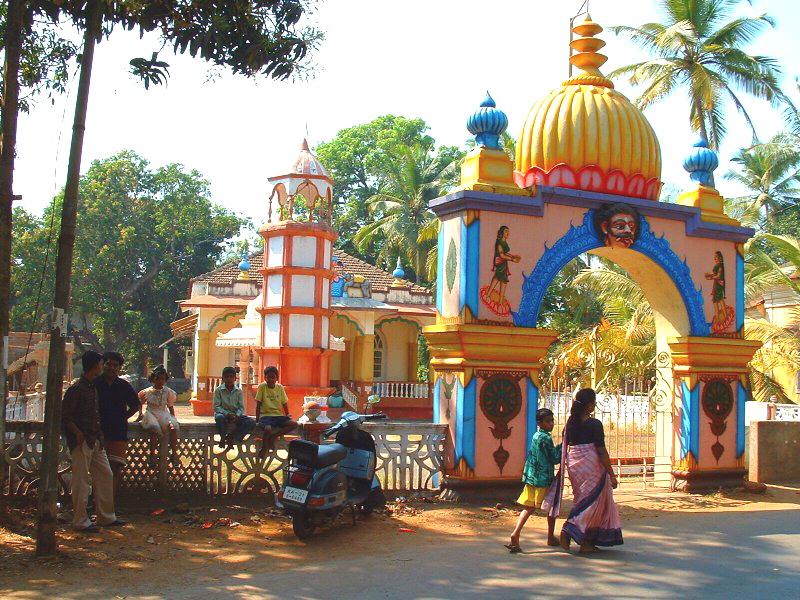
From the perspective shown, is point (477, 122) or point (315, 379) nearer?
point (477, 122)

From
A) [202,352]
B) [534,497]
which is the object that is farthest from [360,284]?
[534,497]

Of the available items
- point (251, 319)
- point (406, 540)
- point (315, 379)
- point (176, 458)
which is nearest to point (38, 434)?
point (176, 458)

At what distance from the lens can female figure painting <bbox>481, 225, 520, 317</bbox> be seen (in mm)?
10759

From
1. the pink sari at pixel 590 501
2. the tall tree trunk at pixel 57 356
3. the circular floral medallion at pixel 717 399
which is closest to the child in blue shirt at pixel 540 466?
the pink sari at pixel 590 501

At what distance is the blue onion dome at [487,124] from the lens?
11055mm

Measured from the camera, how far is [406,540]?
8.65 m

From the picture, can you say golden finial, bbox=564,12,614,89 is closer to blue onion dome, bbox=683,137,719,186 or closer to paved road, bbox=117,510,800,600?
blue onion dome, bbox=683,137,719,186

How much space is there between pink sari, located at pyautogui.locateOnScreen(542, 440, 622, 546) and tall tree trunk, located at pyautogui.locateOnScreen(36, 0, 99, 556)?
436 centimetres

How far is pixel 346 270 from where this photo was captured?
33.0m

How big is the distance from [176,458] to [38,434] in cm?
139

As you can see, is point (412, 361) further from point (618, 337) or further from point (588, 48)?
point (588, 48)

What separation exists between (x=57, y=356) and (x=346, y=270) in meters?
25.7

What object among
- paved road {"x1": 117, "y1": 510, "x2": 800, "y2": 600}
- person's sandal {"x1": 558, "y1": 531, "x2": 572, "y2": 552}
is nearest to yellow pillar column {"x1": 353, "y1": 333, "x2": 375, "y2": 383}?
paved road {"x1": 117, "y1": 510, "x2": 800, "y2": 600}

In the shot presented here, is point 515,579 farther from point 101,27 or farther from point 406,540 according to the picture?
point 101,27
